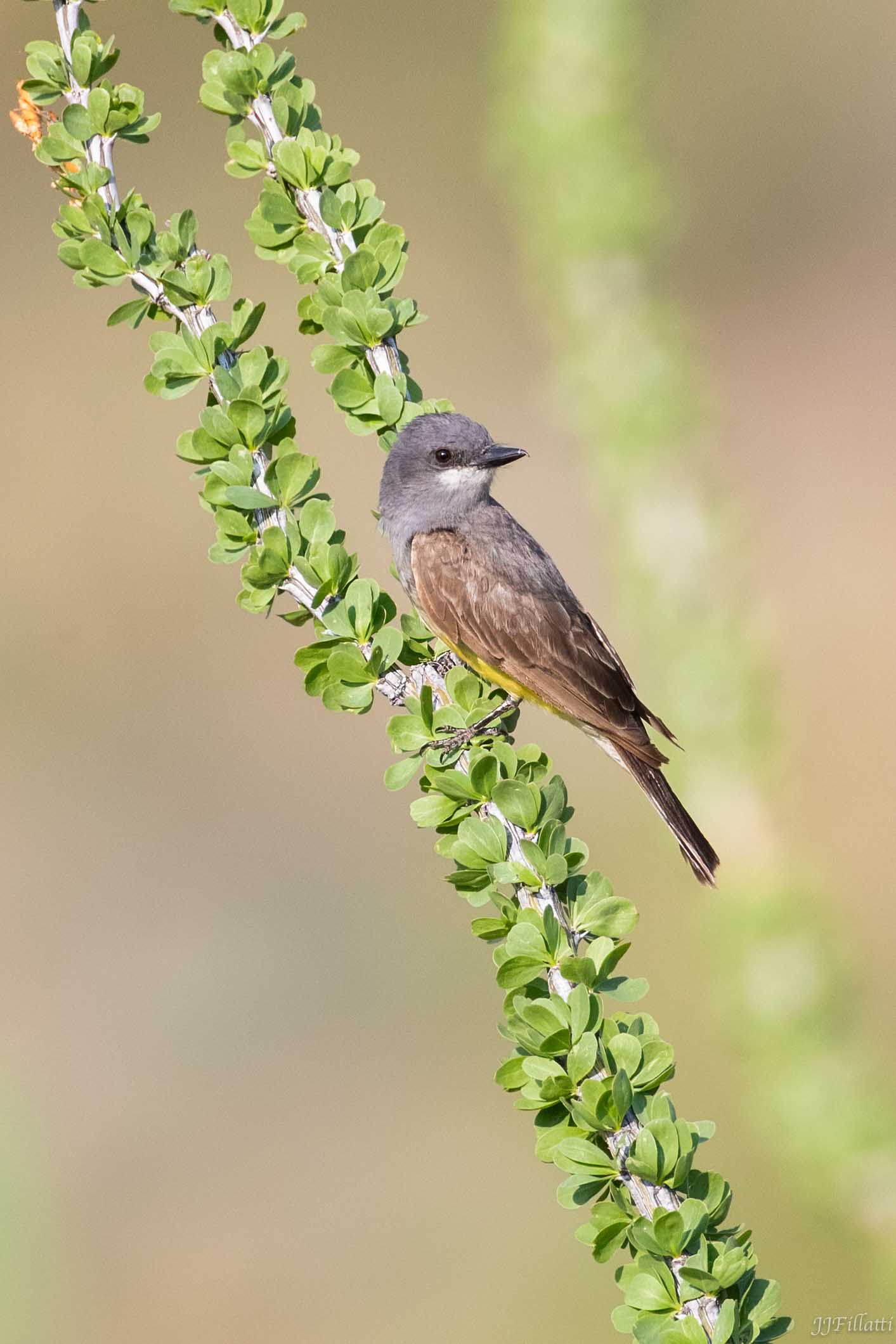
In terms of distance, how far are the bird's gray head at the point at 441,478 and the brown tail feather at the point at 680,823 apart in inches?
34.7

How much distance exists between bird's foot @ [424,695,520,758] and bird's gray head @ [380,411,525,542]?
95 centimetres

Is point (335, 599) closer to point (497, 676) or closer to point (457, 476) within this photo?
point (497, 676)

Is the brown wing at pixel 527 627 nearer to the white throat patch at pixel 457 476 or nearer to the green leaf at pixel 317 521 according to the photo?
the white throat patch at pixel 457 476

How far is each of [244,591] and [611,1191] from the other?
37.6 inches

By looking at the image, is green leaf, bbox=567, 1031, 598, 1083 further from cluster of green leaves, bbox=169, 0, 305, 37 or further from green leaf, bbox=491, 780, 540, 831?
cluster of green leaves, bbox=169, 0, 305, 37

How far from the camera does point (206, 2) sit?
1839 millimetres

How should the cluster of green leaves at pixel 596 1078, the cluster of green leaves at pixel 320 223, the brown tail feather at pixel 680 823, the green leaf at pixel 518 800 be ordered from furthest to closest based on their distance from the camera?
the brown tail feather at pixel 680 823
the cluster of green leaves at pixel 320 223
the green leaf at pixel 518 800
the cluster of green leaves at pixel 596 1078

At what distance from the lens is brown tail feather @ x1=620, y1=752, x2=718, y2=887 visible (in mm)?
2631

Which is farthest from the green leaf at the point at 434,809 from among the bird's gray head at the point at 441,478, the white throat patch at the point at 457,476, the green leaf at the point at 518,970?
the white throat patch at the point at 457,476

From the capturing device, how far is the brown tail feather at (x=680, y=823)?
2.63 m

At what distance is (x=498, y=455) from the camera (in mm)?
3275

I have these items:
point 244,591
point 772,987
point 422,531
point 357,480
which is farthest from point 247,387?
point 357,480

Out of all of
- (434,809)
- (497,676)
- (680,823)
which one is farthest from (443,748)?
(497,676)

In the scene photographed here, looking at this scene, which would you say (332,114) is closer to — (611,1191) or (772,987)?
(772,987)
